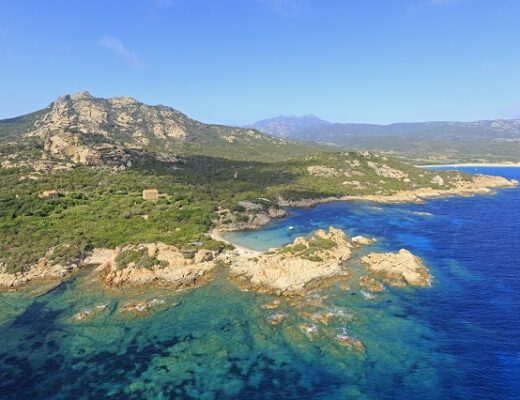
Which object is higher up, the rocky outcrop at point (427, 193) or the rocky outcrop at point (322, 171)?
the rocky outcrop at point (322, 171)

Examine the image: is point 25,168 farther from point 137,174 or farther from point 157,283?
point 157,283

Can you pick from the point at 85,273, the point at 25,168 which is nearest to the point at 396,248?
the point at 85,273

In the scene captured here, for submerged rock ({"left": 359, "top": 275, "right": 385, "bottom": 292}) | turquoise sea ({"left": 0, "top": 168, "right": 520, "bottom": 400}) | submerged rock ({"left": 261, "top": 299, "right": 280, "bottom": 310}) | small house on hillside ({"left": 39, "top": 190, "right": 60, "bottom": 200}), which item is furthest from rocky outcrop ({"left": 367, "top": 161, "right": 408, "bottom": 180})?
submerged rock ({"left": 261, "top": 299, "right": 280, "bottom": 310})

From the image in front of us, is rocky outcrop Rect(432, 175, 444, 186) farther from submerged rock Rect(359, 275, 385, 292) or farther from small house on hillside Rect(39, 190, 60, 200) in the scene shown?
small house on hillside Rect(39, 190, 60, 200)

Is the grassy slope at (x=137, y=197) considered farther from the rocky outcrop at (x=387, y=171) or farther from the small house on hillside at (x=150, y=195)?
the rocky outcrop at (x=387, y=171)

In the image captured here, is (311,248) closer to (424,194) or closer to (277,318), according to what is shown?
(277,318)

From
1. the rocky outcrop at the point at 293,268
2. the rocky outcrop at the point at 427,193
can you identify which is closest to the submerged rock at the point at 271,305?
the rocky outcrop at the point at 293,268
